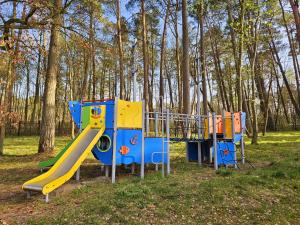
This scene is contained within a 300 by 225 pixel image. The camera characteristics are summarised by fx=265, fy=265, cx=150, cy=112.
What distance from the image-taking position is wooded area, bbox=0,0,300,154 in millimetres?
7922

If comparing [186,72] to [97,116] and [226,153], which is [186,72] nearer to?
[226,153]

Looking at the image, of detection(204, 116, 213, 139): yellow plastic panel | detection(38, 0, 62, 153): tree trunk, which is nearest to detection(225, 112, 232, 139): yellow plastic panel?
detection(204, 116, 213, 139): yellow plastic panel

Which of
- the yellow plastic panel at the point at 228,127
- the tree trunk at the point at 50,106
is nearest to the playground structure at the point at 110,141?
the yellow plastic panel at the point at 228,127

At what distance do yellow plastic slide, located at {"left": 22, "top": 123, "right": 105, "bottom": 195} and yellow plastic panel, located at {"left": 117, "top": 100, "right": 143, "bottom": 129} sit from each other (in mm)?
542

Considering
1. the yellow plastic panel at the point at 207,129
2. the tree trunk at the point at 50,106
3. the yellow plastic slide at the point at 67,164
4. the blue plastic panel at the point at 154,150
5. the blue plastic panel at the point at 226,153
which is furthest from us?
the tree trunk at the point at 50,106

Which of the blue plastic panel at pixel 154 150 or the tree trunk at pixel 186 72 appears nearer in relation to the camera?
the blue plastic panel at pixel 154 150

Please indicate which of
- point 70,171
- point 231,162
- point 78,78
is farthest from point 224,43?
point 70,171

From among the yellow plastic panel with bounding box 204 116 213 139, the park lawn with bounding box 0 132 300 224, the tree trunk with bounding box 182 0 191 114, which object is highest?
the tree trunk with bounding box 182 0 191 114

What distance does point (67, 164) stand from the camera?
20.2 feet

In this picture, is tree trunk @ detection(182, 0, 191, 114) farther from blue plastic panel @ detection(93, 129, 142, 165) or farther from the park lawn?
the park lawn

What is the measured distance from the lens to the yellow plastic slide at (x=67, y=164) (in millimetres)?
5257

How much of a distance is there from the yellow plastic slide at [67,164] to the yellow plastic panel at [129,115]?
1.78 ft

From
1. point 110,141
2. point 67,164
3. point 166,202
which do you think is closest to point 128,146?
point 110,141

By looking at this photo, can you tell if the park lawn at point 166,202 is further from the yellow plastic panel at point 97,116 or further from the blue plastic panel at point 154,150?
the yellow plastic panel at point 97,116
